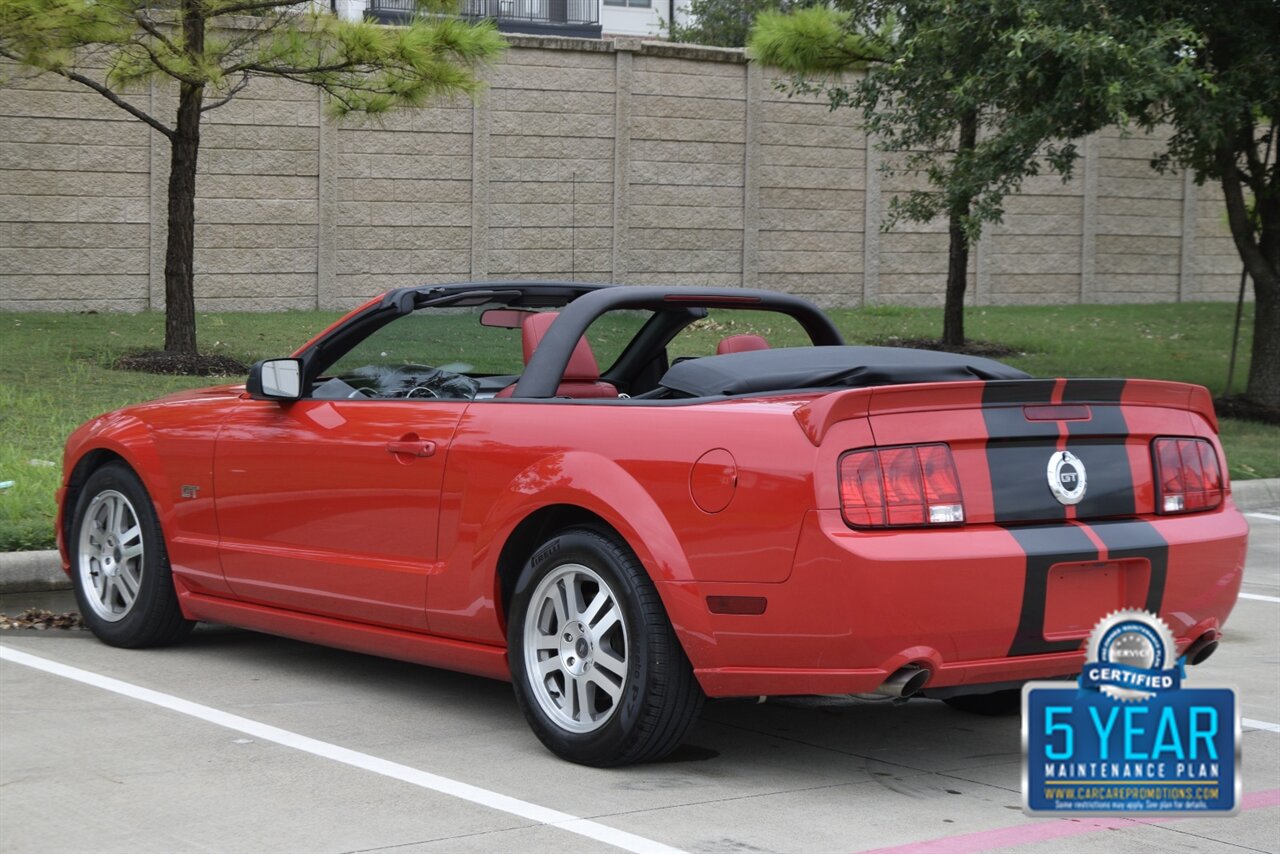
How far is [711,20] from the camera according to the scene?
39.1 meters

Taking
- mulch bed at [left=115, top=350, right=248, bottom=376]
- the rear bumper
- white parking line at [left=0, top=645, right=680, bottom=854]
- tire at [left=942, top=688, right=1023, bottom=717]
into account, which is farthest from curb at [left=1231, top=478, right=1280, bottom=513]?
white parking line at [left=0, top=645, right=680, bottom=854]

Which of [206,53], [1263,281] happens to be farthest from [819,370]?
[1263,281]

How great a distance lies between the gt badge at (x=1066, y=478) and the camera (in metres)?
4.78

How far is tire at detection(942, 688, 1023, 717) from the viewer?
586 cm

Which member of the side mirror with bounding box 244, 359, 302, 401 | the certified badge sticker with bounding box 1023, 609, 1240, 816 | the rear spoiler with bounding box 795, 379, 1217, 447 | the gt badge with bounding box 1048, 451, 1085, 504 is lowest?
the certified badge sticker with bounding box 1023, 609, 1240, 816

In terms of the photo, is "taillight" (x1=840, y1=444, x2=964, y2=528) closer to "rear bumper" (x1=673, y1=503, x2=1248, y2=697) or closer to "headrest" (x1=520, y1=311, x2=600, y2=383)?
"rear bumper" (x1=673, y1=503, x2=1248, y2=697)

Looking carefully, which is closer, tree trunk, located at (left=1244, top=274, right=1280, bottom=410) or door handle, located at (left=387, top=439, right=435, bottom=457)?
door handle, located at (left=387, top=439, right=435, bottom=457)

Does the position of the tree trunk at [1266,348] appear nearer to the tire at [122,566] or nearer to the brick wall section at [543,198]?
the brick wall section at [543,198]

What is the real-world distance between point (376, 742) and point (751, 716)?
1.35 metres

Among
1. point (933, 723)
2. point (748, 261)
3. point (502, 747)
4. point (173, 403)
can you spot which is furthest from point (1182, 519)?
point (748, 261)

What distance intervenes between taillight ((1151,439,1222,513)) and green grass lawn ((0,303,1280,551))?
219cm

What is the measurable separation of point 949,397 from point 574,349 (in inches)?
58.8

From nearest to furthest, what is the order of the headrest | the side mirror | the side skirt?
the side skirt
the headrest
the side mirror

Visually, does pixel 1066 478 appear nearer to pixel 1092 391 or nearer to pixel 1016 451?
pixel 1016 451
